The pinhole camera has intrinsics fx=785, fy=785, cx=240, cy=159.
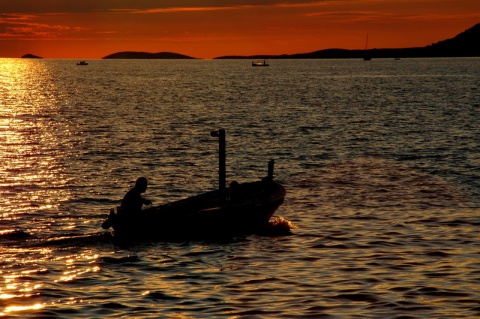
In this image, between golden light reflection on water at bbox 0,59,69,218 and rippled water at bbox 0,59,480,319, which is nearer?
rippled water at bbox 0,59,480,319

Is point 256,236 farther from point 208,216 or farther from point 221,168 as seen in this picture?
point 221,168

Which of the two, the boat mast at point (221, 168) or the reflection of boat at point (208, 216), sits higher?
the boat mast at point (221, 168)

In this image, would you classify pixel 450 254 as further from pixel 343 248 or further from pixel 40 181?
pixel 40 181

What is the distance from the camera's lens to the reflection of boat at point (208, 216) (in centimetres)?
2402

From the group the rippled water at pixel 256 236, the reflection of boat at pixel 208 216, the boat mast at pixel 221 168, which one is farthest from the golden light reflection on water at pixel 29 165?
the boat mast at pixel 221 168

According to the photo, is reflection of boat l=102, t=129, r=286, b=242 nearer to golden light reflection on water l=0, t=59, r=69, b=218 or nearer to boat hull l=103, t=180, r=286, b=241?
boat hull l=103, t=180, r=286, b=241

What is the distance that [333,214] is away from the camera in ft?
94.6

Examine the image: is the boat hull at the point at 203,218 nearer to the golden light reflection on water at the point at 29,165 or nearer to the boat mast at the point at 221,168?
the boat mast at the point at 221,168

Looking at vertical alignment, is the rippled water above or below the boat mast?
below

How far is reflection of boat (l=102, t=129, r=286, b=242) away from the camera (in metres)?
24.0

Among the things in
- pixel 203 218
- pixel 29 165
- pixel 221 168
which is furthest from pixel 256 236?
pixel 29 165

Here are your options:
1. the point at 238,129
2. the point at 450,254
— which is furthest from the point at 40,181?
the point at 238,129

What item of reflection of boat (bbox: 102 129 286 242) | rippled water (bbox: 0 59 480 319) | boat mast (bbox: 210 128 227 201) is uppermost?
boat mast (bbox: 210 128 227 201)

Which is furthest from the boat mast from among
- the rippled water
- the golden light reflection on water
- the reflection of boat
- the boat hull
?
the golden light reflection on water
